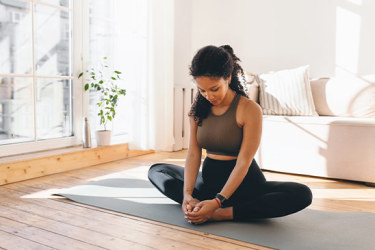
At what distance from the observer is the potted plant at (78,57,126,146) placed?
10.7 ft

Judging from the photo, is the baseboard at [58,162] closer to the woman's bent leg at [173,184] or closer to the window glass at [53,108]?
the window glass at [53,108]

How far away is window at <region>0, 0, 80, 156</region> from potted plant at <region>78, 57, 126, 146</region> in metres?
0.19

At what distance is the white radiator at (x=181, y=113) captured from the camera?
4.00 meters

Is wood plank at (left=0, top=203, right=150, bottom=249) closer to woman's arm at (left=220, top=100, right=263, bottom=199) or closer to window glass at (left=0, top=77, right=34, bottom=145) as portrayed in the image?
woman's arm at (left=220, top=100, right=263, bottom=199)

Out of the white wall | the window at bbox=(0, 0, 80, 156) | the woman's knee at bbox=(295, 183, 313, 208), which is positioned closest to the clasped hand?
the woman's knee at bbox=(295, 183, 313, 208)

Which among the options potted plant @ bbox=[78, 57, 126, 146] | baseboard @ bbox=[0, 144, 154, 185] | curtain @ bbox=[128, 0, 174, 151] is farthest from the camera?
curtain @ bbox=[128, 0, 174, 151]

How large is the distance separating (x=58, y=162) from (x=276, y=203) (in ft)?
5.81

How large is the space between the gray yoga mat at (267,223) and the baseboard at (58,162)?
44 cm

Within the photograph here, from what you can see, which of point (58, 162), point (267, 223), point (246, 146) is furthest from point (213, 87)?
point (58, 162)

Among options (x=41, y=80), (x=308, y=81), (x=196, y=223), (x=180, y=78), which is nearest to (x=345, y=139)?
(x=308, y=81)

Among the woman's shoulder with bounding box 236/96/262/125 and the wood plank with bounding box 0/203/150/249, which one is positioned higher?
the woman's shoulder with bounding box 236/96/262/125

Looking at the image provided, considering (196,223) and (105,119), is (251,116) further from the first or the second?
(105,119)

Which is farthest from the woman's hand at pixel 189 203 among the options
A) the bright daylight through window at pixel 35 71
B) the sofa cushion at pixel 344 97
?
the sofa cushion at pixel 344 97

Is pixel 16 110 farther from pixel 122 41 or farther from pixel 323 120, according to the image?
pixel 323 120
